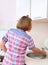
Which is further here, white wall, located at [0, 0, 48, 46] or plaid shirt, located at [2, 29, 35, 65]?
white wall, located at [0, 0, 48, 46]

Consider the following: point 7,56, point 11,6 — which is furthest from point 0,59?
point 11,6

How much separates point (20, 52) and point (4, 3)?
888mm

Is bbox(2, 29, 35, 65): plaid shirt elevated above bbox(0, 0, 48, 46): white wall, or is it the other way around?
bbox(0, 0, 48, 46): white wall

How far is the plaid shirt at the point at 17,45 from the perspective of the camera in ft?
5.10

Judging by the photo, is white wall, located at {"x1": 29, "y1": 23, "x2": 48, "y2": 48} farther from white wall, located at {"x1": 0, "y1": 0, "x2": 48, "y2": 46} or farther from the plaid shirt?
the plaid shirt

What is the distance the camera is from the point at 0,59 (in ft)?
5.90

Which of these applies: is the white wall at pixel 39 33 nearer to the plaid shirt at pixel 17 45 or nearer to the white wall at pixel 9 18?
the white wall at pixel 9 18

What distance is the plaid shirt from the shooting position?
5.10 feet

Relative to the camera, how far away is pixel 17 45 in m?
1.56

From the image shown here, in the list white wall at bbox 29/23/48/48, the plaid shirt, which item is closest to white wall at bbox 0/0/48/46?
white wall at bbox 29/23/48/48

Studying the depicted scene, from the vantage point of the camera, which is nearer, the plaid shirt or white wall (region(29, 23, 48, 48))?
the plaid shirt

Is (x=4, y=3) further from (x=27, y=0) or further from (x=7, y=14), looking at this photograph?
(x=27, y=0)

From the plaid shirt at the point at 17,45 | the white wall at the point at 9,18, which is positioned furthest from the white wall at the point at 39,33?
the plaid shirt at the point at 17,45

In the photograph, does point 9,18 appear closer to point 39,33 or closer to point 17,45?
point 39,33
